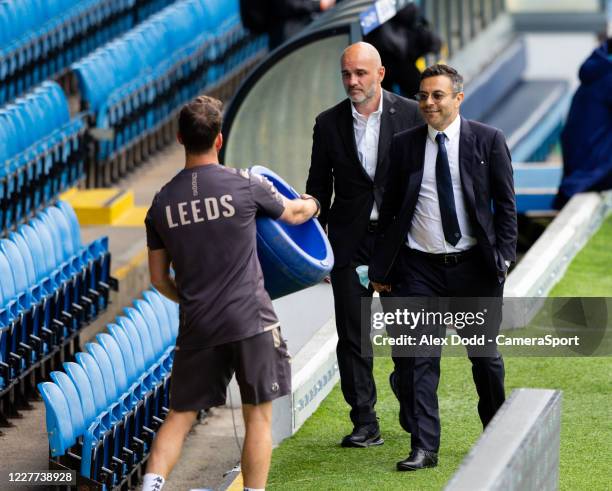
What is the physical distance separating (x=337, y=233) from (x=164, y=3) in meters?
8.94

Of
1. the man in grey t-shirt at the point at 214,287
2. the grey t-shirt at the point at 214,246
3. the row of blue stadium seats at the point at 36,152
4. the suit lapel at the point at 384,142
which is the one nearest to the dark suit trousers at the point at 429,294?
the suit lapel at the point at 384,142

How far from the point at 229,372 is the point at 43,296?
260 cm

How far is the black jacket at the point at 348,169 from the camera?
627 cm

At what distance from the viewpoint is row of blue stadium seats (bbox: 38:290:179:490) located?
20.1ft

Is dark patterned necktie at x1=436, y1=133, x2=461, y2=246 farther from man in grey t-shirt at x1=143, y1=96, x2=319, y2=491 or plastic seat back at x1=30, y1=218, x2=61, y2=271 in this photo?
plastic seat back at x1=30, y1=218, x2=61, y2=271

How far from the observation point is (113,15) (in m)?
13.7

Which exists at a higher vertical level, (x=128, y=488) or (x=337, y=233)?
(x=337, y=233)

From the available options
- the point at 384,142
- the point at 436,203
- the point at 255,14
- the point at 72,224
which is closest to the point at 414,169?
the point at 436,203

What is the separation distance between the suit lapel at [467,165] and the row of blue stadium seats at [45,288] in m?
2.39

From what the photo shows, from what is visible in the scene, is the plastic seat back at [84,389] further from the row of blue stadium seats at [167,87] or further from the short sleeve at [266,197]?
the row of blue stadium seats at [167,87]

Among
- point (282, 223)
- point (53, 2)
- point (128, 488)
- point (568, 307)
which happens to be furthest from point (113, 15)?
point (282, 223)

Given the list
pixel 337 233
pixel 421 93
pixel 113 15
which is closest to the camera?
pixel 421 93

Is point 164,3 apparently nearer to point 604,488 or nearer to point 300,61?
A: point 300,61

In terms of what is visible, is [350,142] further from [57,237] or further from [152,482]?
[57,237]
